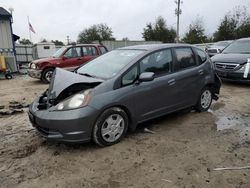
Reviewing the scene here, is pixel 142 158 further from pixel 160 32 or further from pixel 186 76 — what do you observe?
pixel 160 32

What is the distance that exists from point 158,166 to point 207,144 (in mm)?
1113

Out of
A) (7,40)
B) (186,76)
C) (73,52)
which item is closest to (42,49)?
(7,40)

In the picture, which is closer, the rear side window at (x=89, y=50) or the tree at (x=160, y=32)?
the rear side window at (x=89, y=50)

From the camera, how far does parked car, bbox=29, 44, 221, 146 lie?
12.6ft

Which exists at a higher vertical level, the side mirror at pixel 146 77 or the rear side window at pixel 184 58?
the rear side window at pixel 184 58

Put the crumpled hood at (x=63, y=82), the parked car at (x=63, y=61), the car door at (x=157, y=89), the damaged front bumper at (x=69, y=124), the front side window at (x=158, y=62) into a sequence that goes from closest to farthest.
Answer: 1. the damaged front bumper at (x=69, y=124)
2. the crumpled hood at (x=63, y=82)
3. the car door at (x=157, y=89)
4. the front side window at (x=158, y=62)
5. the parked car at (x=63, y=61)

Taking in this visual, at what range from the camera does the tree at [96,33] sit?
2108 inches

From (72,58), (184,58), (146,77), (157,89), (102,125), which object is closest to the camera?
(102,125)

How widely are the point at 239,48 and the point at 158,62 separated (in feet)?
20.5

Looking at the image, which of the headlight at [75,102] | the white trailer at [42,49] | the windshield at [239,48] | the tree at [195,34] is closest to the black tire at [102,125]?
the headlight at [75,102]

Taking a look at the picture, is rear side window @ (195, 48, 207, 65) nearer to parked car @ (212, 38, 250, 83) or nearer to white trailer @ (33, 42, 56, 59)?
parked car @ (212, 38, 250, 83)

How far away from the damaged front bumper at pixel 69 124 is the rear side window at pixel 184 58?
2.24 meters

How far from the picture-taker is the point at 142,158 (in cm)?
381

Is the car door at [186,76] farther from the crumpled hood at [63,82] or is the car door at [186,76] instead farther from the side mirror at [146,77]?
the crumpled hood at [63,82]
